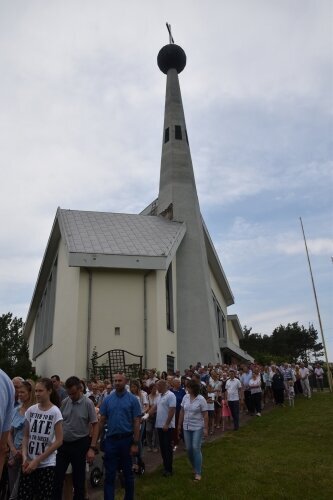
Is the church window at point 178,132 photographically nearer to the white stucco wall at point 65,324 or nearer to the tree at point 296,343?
the white stucco wall at point 65,324

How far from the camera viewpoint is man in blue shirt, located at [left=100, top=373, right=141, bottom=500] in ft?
17.3

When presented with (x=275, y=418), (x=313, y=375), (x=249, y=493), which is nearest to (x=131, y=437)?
(x=249, y=493)

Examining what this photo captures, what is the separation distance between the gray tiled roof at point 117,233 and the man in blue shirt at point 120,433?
11.7 metres

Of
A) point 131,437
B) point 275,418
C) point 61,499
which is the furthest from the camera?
point 275,418

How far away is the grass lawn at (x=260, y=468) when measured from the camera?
6.10 metres

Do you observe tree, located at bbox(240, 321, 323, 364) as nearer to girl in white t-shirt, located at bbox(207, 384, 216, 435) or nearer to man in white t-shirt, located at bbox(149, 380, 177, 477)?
girl in white t-shirt, located at bbox(207, 384, 216, 435)

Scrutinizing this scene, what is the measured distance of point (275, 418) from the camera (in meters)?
12.9

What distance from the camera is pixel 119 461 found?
5.43m

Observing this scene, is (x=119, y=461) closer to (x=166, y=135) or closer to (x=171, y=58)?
(x=166, y=135)

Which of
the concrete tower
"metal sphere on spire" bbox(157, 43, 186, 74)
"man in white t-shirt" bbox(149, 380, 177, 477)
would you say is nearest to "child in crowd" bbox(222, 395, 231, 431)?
"man in white t-shirt" bbox(149, 380, 177, 477)

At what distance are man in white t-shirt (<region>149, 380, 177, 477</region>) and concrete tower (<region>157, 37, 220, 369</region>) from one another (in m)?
13.0

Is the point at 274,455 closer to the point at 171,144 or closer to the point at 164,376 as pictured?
the point at 164,376

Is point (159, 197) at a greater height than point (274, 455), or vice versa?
point (159, 197)

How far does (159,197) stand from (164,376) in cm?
1590
